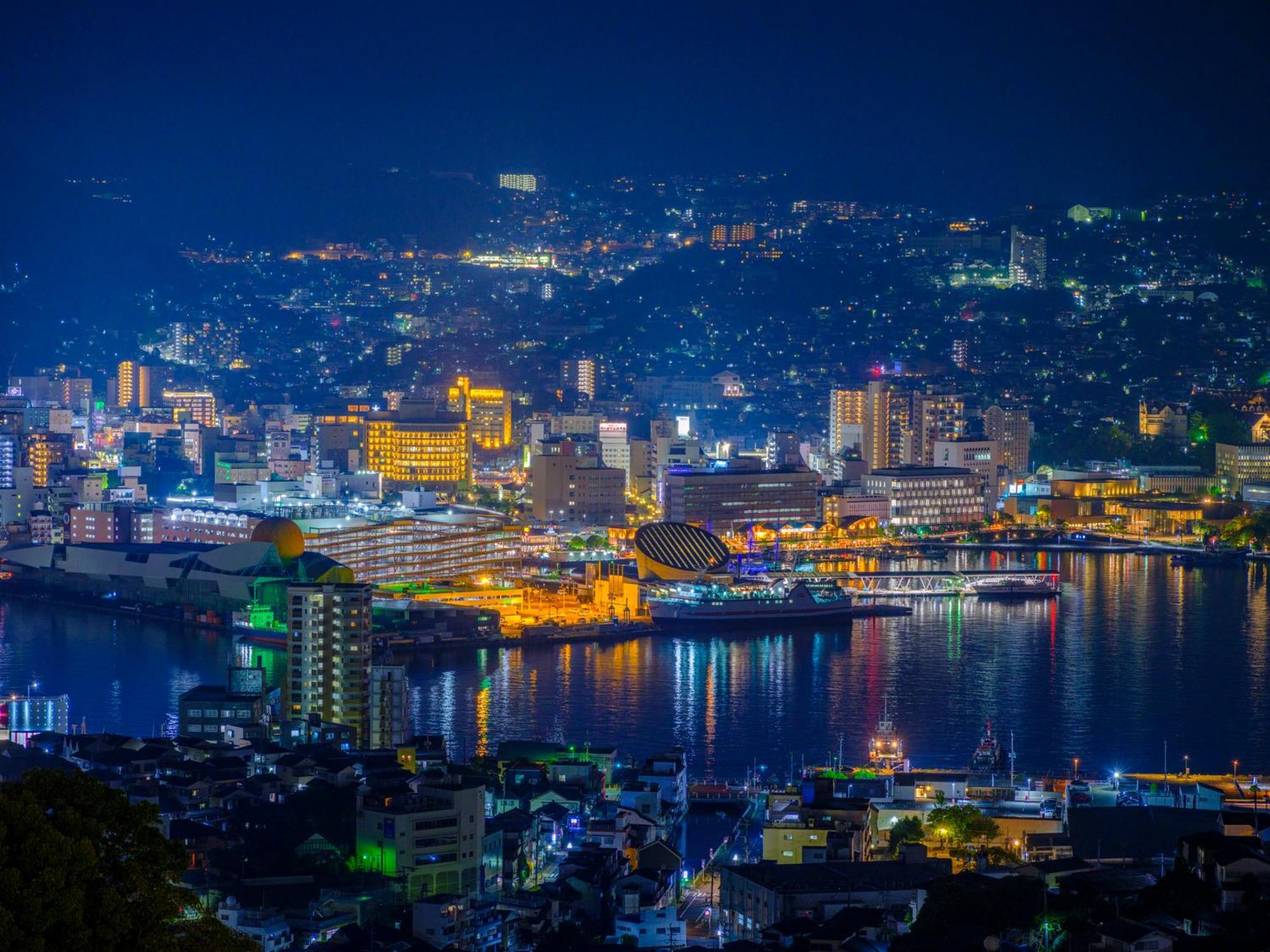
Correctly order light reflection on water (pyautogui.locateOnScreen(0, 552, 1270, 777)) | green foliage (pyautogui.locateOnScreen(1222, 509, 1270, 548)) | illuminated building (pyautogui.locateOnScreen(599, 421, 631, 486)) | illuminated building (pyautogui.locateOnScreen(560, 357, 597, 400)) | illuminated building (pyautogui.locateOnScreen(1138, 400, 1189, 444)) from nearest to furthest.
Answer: light reflection on water (pyautogui.locateOnScreen(0, 552, 1270, 777)) → green foliage (pyautogui.locateOnScreen(1222, 509, 1270, 548)) → illuminated building (pyautogui.locateOnScreen(599, 421, 631, 486)) → illuminated building (pyautogui.locateOnScreen(1138, 400, 1189, 444)) → illuminated building (pyautogui.locateOnScreen(560, 357, 597, 400))

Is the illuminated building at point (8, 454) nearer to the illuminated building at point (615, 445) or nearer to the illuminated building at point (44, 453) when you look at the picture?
the illuminated building at point (44, 453)

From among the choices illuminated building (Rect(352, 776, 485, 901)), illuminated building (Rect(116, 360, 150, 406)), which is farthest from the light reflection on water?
illuminated building (Rect(116, 360, 150, 406))

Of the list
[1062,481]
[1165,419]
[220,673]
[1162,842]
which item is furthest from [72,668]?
[1165,419]

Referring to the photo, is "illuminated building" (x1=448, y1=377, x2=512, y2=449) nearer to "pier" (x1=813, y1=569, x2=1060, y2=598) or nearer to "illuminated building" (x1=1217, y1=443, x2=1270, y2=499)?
"illuminated building" (x1=1217, y1=443, x2=1270, y2=499)

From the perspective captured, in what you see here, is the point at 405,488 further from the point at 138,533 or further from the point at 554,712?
the point at 554,712

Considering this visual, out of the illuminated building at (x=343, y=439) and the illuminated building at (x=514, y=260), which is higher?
the illuminated building at (x=514, y=260)

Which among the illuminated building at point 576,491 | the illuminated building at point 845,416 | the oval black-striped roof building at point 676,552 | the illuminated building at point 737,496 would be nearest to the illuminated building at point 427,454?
the illuminated building at point 576,491

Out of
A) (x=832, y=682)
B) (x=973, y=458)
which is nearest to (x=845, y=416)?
(x=973, y=458)
